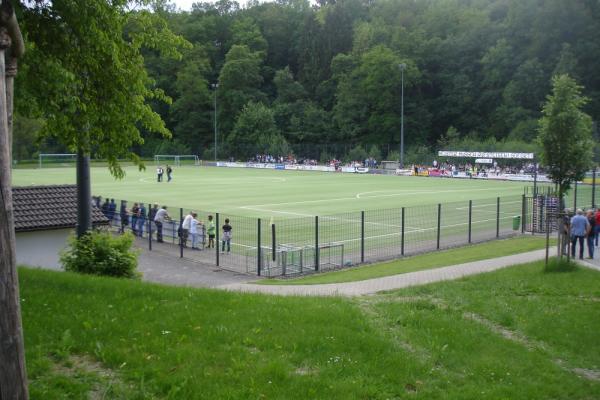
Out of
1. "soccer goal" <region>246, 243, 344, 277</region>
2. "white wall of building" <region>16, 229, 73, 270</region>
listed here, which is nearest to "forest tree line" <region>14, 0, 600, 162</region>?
"soccer goal" <region>246, 243, 344, 277</region>

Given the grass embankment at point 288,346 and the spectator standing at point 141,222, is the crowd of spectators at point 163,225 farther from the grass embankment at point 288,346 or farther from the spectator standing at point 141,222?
the grass embankment at point 288,346

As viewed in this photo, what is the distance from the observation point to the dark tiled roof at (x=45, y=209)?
1841 centimetres

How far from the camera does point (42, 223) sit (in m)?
18.5

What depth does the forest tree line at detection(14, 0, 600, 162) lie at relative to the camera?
9231 centimetres

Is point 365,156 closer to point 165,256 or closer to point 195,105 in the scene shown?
point 195,105

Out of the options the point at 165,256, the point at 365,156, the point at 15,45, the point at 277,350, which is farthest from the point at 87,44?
the point at 365,156

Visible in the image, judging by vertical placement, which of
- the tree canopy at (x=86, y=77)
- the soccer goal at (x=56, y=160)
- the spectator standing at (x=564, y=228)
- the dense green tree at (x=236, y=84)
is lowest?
the spectator standing at (x=564, y=228)

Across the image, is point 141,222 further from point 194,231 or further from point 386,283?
point 386,283

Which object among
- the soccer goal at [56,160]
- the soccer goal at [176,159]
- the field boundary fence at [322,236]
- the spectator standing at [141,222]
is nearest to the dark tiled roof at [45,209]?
the field boundary fence at [322,236]

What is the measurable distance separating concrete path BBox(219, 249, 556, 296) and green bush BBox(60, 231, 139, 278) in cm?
238

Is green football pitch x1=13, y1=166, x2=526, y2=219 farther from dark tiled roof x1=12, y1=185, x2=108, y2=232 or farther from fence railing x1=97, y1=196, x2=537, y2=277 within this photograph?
dark tiled roof x1=12, y1=185, x2=108, y2=232

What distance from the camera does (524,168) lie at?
68812 mm

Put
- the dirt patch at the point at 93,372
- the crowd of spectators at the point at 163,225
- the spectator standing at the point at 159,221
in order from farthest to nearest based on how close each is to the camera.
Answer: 1. the spectator standing at the point at 159,221
2. the crowd of spectators at the point at 163,225
3. the dirt patch at the point at 93,372

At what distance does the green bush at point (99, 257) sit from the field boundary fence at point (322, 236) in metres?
6.09
